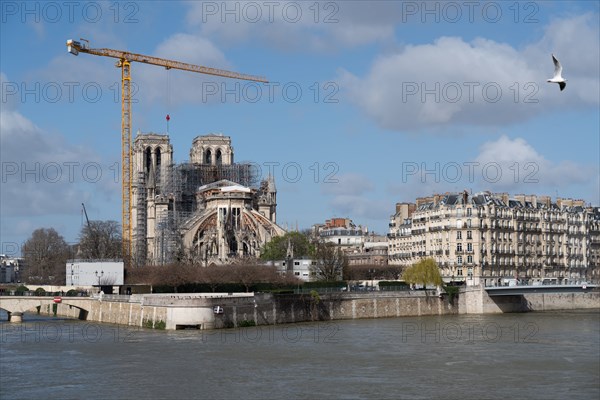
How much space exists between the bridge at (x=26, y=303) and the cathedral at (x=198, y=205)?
2453 centimetres

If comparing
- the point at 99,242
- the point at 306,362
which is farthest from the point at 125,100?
the point at 306,362

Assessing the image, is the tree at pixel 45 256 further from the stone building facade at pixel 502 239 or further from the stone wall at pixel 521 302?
the stone wall at pixel 521 302

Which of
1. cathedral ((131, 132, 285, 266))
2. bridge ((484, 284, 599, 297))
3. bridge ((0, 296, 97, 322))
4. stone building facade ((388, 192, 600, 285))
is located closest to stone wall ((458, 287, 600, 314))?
bridge ((484, 284, 599, 297))

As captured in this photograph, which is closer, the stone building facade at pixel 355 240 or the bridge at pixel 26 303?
the bridge at pixel 26 303

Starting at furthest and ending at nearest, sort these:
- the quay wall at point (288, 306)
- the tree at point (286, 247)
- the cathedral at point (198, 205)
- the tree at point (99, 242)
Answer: the cathedral at point (198, 205)
the tree at point (99, 242)
the tree at point (286, 247)
the quay wall at point (288, 306)

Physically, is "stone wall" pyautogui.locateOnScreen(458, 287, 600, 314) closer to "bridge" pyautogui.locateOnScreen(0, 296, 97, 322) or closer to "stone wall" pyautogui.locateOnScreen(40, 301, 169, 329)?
"stone wall" pyautogui.locateOnScreen(40, 301, 169, 329)

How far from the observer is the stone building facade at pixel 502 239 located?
281 feet

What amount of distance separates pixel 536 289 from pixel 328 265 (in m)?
19.4

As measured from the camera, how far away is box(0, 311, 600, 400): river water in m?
32.5

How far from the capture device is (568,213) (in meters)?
94.2

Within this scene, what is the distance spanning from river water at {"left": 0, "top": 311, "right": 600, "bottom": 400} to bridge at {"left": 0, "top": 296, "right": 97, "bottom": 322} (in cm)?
650

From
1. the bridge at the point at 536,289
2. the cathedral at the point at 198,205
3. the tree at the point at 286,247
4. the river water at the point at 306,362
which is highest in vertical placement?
the cathedral at the point at 198,205

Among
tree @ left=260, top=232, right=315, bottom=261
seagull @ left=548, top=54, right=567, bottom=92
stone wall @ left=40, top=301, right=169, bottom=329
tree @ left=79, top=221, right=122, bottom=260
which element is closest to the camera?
seagull @ left=548, top=54, right=567, bottom=92

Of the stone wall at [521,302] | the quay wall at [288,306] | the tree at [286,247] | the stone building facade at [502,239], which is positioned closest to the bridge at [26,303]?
the quay wall at [288,306]
